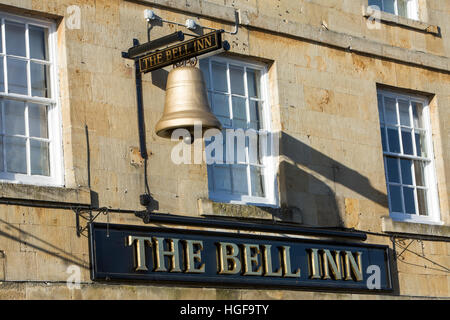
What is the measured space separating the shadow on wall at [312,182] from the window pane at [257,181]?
0.86 ft

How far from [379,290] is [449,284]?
1499 mm

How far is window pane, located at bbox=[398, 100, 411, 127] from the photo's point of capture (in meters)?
17.5

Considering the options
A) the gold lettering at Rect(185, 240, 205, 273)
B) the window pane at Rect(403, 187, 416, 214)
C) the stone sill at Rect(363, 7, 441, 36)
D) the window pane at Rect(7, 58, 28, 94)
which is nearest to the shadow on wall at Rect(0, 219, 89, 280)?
the gold lettering at Rect(185, 240, 205, 273)

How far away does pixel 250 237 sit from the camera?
1470 cm

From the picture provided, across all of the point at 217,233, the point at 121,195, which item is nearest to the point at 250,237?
the point at 217,233

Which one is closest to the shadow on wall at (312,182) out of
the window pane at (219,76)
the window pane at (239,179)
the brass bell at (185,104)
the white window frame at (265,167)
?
the white window frame at (265,167)

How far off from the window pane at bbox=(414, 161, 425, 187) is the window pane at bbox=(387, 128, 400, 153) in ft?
1.40

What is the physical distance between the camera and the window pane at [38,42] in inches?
540

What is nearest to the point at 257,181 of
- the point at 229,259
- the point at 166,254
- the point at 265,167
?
the point at 265,167

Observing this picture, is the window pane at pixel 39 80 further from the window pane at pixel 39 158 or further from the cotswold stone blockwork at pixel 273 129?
the window pane at pixel 39 158

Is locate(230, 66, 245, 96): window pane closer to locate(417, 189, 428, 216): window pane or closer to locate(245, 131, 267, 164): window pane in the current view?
locate(245, 131, 267, 164): window pane

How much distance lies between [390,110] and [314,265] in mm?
3279

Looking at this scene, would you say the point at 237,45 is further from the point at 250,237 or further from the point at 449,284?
the point at 449,284

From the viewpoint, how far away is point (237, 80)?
1568 centimetres
